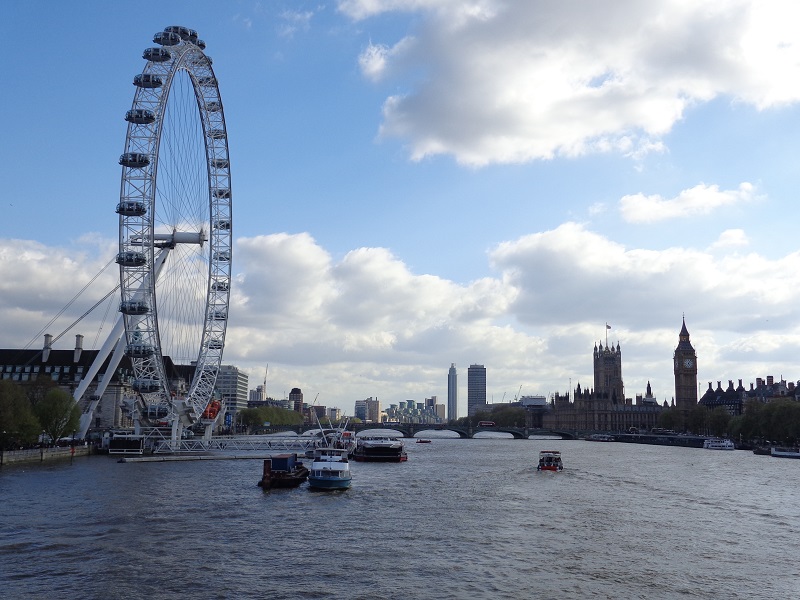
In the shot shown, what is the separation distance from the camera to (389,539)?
42.3 metres

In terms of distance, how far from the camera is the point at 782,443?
→ 146 meters

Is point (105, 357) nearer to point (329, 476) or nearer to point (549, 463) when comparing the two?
point (329, 476)

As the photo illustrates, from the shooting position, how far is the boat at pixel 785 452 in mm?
121825

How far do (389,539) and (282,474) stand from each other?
83.0 feet

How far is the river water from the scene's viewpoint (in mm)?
32469

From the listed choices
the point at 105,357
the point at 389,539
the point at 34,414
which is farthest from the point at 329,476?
the point at 105,357

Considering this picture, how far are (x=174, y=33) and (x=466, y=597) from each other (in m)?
77.3

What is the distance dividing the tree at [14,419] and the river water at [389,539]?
5.44 meters

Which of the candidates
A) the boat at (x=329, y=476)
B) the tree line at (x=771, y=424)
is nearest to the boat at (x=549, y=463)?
the boat at (x=329, y=476)

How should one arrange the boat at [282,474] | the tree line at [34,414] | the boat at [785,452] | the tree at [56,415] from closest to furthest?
the boat at [282,474] < the tree line at [34,414] < the tree at [56,415] < the boat at [785,452]

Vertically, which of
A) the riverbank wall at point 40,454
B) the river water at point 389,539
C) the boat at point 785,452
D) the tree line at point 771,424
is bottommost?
the river water at point 389,539

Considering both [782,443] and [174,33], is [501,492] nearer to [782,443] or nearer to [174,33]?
[174,33]

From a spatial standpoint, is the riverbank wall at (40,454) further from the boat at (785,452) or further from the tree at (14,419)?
the boat at (785,452)

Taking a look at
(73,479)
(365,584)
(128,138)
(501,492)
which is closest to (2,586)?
(365,584)
